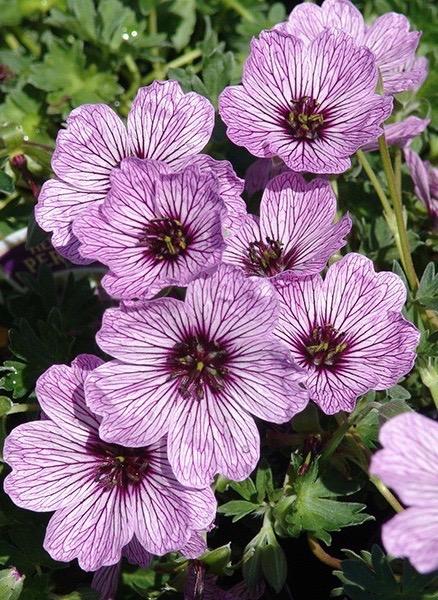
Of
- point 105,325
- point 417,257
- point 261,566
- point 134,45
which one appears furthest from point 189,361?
point 134,45

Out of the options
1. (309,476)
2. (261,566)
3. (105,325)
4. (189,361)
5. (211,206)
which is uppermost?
(211,206)

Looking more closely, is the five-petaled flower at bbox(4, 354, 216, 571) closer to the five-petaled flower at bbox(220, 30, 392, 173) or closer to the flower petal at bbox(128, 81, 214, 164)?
the flower petal at bbox(128, 81, 214, 164)

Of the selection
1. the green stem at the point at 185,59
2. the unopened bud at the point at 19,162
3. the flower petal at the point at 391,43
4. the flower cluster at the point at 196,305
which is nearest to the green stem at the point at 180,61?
the green stem at the point at 185,59

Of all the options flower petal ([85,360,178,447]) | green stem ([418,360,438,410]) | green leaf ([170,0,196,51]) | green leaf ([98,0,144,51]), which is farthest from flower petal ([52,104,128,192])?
green leaf ([170,0,196,51])

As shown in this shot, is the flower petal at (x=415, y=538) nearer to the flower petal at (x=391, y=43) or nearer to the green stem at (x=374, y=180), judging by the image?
the green stem at (x=374, y=180)

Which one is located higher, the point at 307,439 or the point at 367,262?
the point at 367,262

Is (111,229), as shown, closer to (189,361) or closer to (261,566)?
(189,361)

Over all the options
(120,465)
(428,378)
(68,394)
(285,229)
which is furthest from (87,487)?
(428,378)
